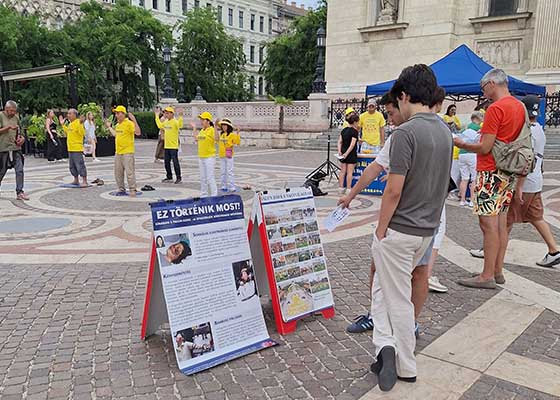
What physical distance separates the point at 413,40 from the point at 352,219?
22.3 metres

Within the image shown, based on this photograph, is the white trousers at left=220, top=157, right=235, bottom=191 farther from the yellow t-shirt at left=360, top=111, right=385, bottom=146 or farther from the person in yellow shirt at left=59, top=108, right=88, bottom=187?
the person in yellow shirt at left=59, top=108, right=88, bottom=187

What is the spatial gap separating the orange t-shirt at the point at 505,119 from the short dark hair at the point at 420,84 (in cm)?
190

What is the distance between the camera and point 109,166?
55.4 ft

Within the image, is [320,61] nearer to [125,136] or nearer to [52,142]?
[52,142]

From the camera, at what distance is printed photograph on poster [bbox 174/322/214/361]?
3311 mm

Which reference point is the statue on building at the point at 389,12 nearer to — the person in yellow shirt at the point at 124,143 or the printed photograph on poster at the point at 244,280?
the person in yellow shirt at the point at 124,143

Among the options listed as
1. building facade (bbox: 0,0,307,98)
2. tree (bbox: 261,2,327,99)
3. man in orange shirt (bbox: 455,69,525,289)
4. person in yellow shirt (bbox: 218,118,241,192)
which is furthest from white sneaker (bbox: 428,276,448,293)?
building facade (bbox: 0,0,307,98)

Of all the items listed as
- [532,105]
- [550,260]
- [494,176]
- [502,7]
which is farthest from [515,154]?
[502,7]

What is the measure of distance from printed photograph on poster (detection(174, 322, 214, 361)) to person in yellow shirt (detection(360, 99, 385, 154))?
8.47 meters

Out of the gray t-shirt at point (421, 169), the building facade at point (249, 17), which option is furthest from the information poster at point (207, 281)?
the building facade at point (249, 17)

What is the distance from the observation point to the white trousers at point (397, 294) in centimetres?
303

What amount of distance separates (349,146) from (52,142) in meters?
13.2

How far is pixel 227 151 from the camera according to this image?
10.6 m

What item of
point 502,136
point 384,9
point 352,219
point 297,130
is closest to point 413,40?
point 384,9
